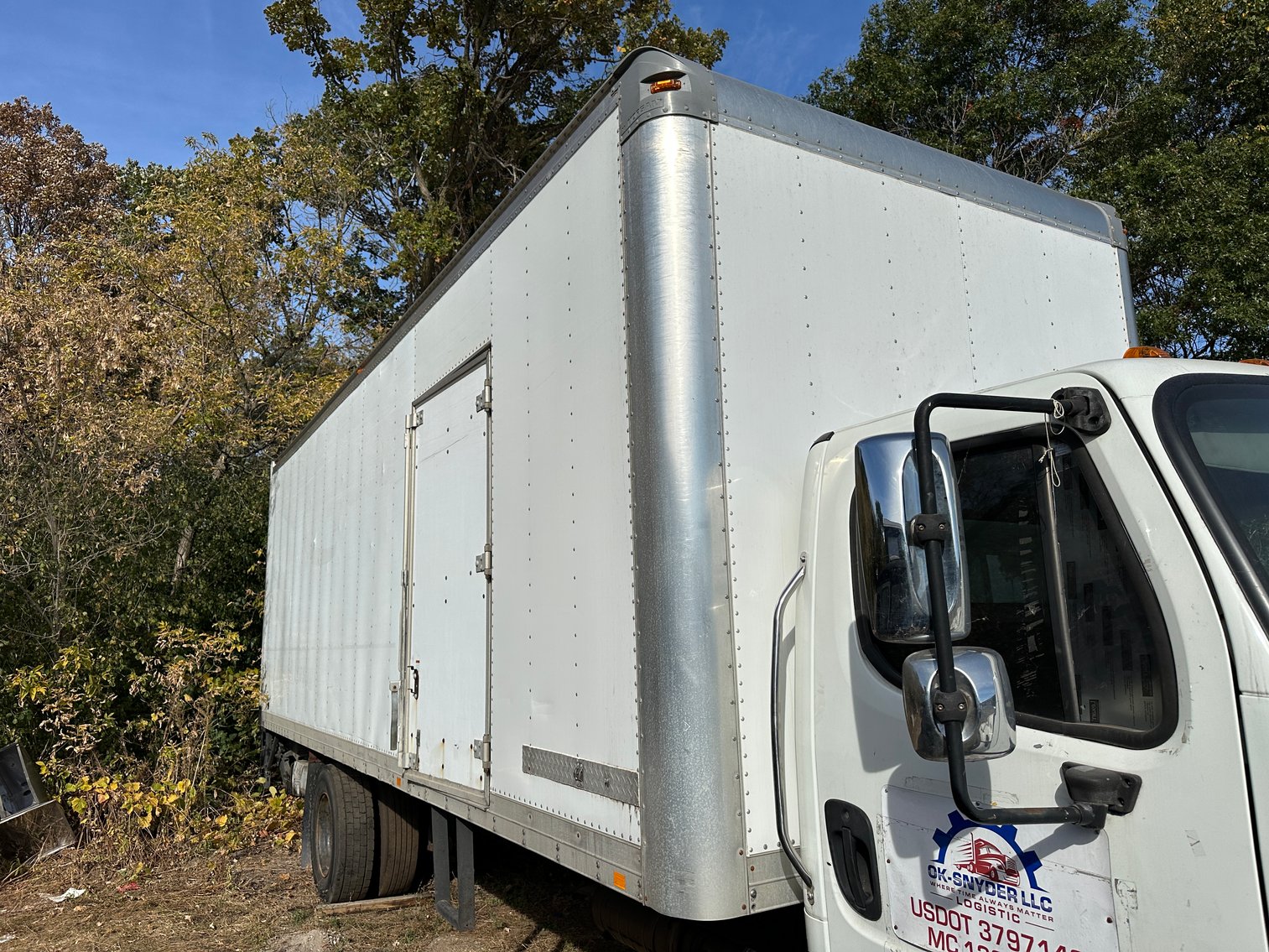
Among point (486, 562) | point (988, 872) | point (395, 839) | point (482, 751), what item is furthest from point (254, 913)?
point (988, 872)

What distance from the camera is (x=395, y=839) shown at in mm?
6281

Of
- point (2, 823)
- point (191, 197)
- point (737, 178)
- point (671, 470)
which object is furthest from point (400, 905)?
point (191, 197)

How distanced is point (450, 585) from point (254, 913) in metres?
3.72

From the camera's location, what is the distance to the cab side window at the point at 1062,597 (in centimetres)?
194

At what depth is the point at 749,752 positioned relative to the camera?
9.04 feet

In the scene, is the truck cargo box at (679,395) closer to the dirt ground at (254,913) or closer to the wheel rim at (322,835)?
the dirt ground at (254,913)

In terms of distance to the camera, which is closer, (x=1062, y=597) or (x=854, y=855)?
(x=1062, y=597)

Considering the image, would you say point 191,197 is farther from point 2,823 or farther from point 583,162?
point 583,162

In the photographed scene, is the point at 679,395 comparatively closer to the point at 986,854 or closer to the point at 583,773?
the point at 583,773

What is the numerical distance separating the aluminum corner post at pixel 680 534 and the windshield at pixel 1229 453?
122cm

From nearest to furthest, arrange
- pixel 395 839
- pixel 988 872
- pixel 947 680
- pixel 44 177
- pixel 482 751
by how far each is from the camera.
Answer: pixel 947 680 < pixel 988 872 < pixel 482 751 < pixel 395 839 < pixel 44 177

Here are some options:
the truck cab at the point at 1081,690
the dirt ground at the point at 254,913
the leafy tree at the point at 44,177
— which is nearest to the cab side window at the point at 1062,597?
the truck cab at the point at 1081,690

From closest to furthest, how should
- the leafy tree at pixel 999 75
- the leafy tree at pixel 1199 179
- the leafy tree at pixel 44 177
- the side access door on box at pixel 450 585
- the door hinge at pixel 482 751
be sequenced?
the door hinge at pixel 482 751, the side access door on box at pixel 450 585, the leafy tree at pixel 1199 179, the leafy tree at pixel 999 75, the leafy tree at pixel 44 177

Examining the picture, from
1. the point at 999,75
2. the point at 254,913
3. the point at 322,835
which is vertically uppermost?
the point at 999,75
